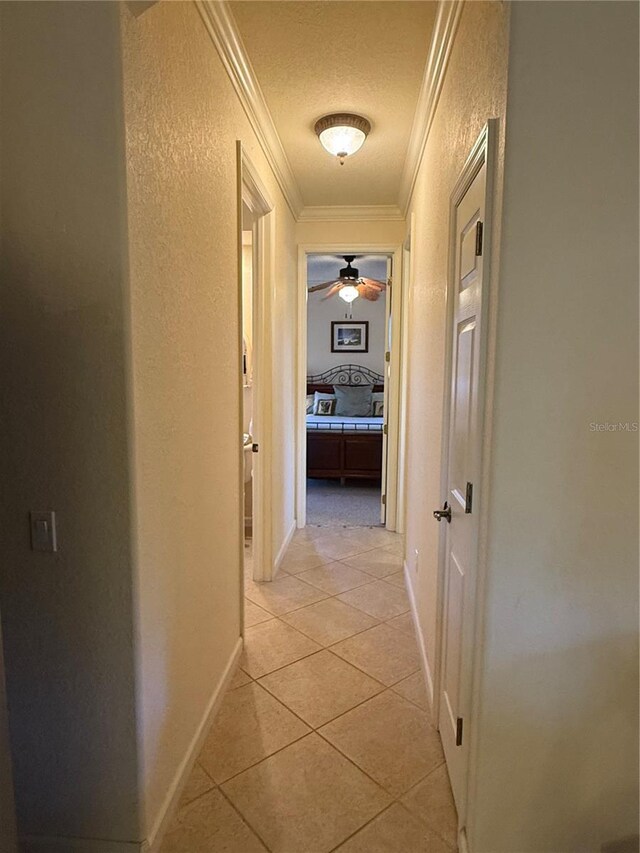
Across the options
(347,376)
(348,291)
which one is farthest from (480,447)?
(347,376)

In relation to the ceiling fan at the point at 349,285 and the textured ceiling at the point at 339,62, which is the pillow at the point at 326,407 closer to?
the ceiling fan at the point at 349,285

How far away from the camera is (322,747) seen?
74.4 inches

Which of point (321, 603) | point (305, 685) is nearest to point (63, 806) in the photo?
point (305, 685)

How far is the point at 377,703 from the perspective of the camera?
2135mm

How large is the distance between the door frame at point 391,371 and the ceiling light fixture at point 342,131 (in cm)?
144

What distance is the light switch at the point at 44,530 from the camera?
1333 mm

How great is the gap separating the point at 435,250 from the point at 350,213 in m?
2.05

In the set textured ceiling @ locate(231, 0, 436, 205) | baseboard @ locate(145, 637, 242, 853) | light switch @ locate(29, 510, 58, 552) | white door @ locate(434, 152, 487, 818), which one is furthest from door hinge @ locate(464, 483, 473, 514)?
textured ceiling @ locate(231, 0, 436, 205)

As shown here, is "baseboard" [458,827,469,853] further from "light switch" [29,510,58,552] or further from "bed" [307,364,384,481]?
"bed" [307,364,384,481]

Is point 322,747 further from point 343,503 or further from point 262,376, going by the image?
point 343,503

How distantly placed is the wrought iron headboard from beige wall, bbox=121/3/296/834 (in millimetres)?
5375

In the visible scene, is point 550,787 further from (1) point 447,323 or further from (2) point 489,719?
(1) point 447,323

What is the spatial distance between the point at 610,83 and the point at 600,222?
290mm

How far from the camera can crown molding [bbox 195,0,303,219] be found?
1710 mm
